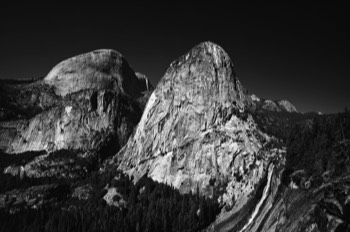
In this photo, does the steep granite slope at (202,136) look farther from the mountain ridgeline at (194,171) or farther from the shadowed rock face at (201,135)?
the mountain ridgeline at (194,171)

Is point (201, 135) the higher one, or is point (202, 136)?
point (201, 135)

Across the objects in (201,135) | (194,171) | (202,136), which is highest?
(201,135)

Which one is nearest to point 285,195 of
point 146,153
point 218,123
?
point 218,123

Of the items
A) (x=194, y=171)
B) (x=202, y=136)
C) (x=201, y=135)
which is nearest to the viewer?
(x=194, y=171)

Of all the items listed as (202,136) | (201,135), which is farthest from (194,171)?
(201,135)

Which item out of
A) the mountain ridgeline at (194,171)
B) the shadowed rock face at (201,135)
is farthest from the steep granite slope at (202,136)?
the mountain ridgeline at (194,171)

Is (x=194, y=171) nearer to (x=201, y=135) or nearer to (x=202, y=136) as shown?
(x=202, y=136)

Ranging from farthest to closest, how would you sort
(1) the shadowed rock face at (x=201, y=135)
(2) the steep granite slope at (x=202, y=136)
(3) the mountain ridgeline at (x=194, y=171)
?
(1) the shadowed rock face at (x=201, y=135) → (2) the steep granite slope at (x=202, y=136) → (3) the mountain ridgeline at (x=194, y=171)
